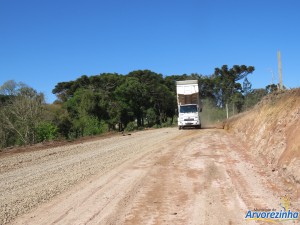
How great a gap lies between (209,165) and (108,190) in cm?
426

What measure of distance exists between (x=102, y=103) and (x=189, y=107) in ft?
55.1

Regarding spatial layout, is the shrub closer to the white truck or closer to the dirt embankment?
the white truck

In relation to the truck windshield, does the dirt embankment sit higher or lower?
lower

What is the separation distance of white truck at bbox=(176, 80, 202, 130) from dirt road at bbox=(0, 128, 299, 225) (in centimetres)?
2053

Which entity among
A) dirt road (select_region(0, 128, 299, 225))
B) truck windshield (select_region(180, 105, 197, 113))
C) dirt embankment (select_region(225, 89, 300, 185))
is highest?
truck windshield (select_region(180, 105, 197, 113))

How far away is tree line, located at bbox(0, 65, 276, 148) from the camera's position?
113ft

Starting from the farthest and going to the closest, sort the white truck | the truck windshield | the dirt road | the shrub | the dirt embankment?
the truck windshield → the white truck → the shrub → the dirt embankment → the dirt road

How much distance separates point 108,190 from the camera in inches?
358

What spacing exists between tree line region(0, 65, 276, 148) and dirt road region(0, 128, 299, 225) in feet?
36.7

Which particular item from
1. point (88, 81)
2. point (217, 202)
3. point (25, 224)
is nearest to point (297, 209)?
point (217, 202)

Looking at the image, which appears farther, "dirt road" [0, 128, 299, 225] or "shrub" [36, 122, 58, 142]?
"shrub" [36, 122, 58, 142]

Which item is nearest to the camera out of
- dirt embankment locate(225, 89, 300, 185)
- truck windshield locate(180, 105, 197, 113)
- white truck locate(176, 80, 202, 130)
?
dirt embankment locate(225, 89, 300, 185)

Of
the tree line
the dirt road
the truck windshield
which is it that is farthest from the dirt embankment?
the truck windshield

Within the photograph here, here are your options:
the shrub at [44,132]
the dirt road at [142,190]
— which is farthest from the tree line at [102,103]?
the dirt road at [142,190]
